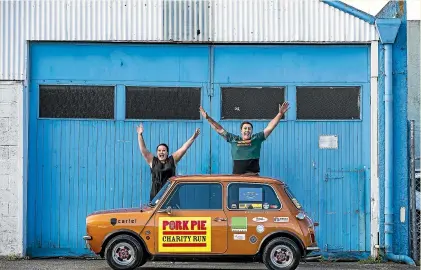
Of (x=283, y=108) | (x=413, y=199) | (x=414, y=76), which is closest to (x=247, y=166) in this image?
(x=283, y=108)

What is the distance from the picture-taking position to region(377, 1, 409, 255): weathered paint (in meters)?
14.9

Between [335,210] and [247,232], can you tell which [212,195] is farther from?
[335,210]

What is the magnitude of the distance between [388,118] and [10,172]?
6.46 m

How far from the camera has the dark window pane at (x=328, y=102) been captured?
49.8 feet

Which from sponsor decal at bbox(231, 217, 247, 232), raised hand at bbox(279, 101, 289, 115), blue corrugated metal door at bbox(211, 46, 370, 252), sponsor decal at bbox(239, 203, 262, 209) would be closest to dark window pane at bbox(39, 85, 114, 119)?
blue corrugated metal door at bbox(211, 46, 370, 252)

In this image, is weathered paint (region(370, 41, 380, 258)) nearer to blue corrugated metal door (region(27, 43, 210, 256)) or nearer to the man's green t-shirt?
the man's green t-shirt

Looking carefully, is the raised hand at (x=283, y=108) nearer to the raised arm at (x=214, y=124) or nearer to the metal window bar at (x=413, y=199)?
the raised arm at (x=214, y=124)

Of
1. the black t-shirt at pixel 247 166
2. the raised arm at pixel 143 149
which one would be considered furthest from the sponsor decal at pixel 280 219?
the raised arm at pixel 143 149

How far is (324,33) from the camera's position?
15.0 metres

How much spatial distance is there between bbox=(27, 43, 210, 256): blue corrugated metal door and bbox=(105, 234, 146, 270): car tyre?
2644mm

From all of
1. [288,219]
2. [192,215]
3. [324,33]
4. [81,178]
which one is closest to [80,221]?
[81,178]

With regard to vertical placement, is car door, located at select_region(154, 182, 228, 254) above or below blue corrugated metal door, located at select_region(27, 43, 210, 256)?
below

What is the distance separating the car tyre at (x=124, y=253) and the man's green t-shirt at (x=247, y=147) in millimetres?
2576

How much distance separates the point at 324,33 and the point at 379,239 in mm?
3631
